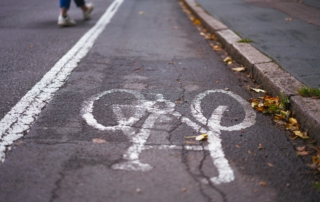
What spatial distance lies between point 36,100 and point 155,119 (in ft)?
3.83

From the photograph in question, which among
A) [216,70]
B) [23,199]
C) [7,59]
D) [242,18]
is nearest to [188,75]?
[216,70]

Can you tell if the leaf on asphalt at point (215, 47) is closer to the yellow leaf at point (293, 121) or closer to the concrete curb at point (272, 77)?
the concrete curb at point (272, 77)

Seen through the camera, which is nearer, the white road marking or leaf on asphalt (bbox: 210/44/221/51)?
the white road marking

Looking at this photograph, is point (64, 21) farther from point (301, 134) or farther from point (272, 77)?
point (301, 134)

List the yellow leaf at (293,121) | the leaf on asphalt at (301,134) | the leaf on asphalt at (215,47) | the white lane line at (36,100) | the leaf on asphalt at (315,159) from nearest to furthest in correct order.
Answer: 1. the leaf on asphalt at (315,159)
2. the white lane line at (36,100)
3. the leaf on asphalt at (301,134)
4. the yellow leaf at (293,121)
5. the leaf on asphalt at (215,47)

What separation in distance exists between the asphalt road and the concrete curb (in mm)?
226

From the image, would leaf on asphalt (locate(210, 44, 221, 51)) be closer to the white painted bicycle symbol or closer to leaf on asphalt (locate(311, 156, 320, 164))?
the white painted bicycle symbol

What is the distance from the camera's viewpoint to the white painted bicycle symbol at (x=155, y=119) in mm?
2637

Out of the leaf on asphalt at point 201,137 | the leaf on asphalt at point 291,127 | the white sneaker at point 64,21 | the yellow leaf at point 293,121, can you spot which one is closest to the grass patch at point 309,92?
the yellow leaf at point 293,121

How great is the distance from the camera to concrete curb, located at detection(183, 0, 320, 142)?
323cm

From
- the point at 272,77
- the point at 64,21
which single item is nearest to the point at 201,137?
the point at 272,77

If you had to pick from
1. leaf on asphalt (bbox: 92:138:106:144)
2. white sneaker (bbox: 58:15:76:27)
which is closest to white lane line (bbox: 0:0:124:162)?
leaf on asphalt (bbox: 92:138:106:144)

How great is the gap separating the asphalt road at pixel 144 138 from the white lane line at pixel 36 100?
0.06 metres

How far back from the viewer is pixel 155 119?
11.0 ft
